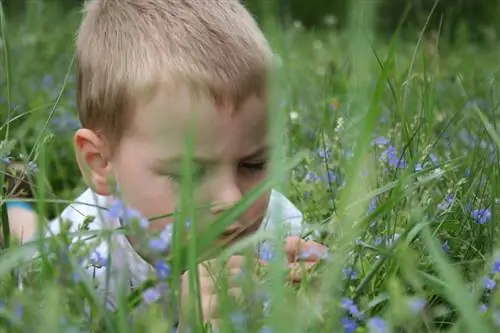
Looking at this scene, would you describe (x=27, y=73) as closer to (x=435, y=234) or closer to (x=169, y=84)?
(x=169, y=84)

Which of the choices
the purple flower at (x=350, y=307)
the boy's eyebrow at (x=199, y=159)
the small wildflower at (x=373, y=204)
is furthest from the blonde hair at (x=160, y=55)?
the purple flower at (x=350, y=307)

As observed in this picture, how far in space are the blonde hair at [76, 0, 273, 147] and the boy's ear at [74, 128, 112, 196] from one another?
0.09ft

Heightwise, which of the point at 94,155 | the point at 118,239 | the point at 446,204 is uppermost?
the point at 446,204

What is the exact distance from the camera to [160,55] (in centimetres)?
250

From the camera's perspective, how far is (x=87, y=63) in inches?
105

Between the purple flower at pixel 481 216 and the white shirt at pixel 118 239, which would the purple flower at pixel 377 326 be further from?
the purple flower at pixel 481 216

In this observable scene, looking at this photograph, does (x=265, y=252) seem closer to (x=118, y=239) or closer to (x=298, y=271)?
(x=298, y=271)

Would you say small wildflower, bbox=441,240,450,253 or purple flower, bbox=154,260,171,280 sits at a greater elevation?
purple flower, bbox=154,260,171,280

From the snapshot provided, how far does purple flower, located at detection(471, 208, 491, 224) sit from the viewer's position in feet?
6.90

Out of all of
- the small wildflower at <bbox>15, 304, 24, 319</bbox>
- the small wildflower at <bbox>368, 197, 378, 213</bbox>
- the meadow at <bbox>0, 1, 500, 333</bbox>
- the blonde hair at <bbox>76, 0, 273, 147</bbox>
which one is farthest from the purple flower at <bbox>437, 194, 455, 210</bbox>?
the small wildflower at <bbox>15, 304, 24, 319</bbox>

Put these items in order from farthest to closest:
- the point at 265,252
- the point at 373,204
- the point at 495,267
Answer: the point at 373,204
the point at 265,252
the point at 495,267

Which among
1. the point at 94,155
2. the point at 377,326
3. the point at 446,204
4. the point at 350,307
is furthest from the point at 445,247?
the point at 94,155

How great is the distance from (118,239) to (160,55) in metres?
0.44

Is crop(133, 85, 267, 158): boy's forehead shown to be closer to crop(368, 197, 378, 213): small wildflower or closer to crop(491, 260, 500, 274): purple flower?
crop(368, 197, 378, 213): small wildflower
